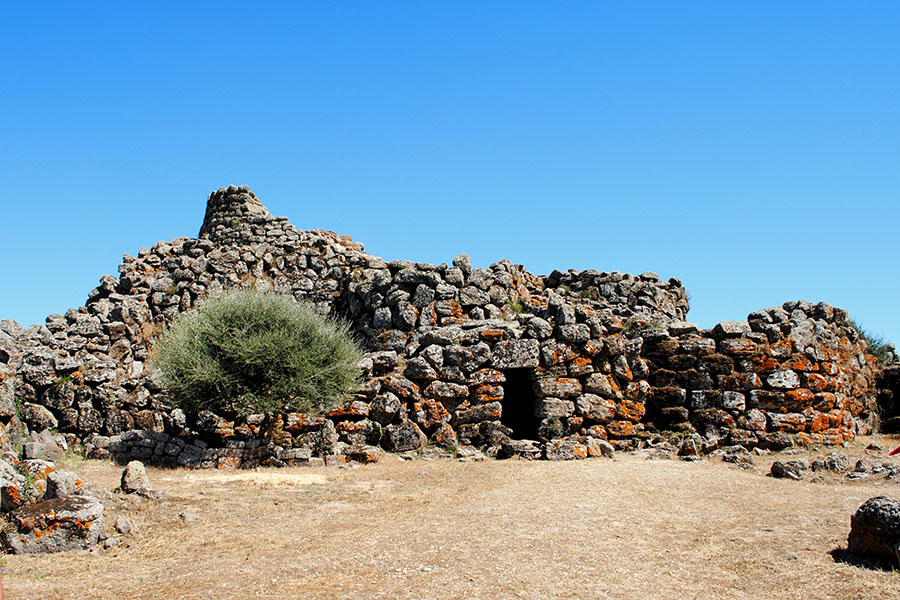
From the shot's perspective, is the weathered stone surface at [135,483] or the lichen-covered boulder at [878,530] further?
the weathered stone surface at [135,483]

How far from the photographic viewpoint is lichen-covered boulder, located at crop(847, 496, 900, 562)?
717 cm

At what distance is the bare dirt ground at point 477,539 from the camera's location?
6773mm

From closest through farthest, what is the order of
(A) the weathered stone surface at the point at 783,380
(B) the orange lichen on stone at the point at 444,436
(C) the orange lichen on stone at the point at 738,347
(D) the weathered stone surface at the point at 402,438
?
(D) the weathered stone surface at the point at 402,438
(B) the orange lichen on stone at the point at 444,436
(A) the weathered stone surface at the point at 783,380
(C) the orange lichen on stone at the point at 738,347

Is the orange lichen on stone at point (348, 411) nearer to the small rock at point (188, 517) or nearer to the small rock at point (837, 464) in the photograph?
the small rock at point (188, 517)

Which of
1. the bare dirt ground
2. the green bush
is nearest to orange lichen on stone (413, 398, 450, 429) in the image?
the green bush

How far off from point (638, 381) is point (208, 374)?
954 cm

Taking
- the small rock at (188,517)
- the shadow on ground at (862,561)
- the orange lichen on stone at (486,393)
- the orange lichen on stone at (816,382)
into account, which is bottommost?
the small rock at (188,517)

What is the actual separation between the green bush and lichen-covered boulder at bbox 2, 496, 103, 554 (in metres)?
5.77

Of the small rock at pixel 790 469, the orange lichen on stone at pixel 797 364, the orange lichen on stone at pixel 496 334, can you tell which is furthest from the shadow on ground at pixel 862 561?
the orange lichen on stone at pixel 496 334

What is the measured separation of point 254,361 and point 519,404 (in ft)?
21.3

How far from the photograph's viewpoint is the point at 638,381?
1620 centimetres

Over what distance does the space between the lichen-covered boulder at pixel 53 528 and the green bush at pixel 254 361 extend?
577cm

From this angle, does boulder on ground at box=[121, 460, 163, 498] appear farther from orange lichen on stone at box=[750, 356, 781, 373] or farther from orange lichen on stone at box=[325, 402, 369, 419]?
orange lichen on stone at box=[750, 356, 781, 373]

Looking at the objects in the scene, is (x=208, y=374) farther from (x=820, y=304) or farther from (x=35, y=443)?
(x=820, y=304)
